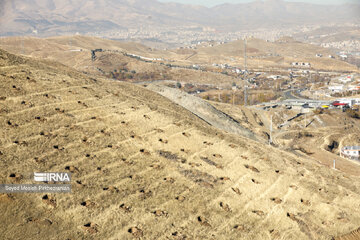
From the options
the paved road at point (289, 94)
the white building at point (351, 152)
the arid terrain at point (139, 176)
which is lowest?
the paved road at point (289, 94)

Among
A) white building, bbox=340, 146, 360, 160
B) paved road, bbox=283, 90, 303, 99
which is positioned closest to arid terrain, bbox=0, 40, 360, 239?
white building, bbox=340, 146, 360, 160

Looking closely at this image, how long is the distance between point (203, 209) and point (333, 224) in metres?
8.20

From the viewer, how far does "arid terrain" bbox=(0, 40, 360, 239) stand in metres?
16.0

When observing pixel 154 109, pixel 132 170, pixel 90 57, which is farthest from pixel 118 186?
pixel 90 57

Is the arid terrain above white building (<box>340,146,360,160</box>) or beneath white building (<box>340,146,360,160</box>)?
above

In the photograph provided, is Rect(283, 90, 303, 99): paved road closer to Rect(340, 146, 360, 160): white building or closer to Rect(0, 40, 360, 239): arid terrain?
Rect(340, 146, 360, 160): white building

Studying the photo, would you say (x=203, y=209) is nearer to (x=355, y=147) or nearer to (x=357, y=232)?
(x=357, y=232)

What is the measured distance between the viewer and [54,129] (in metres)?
22.1

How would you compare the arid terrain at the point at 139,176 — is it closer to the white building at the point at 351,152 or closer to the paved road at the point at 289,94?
the white building at the point at 351,152

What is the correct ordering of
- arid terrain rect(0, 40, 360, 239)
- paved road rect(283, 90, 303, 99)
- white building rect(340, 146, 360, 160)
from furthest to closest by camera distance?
paved road rect(283, 90, 303, 99) → white building rect(340, 146, 360, 160) → arid terrain rect(0, 40, 360, 239)

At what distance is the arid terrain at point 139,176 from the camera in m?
16.0

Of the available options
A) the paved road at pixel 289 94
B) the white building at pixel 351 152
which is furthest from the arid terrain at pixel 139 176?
the paved road at pixel 289 94

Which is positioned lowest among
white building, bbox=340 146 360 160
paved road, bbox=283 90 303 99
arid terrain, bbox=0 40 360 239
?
paved road, bbox=283 90 303 99

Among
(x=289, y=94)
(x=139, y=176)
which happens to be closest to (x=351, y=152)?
(x=139, y=176)
